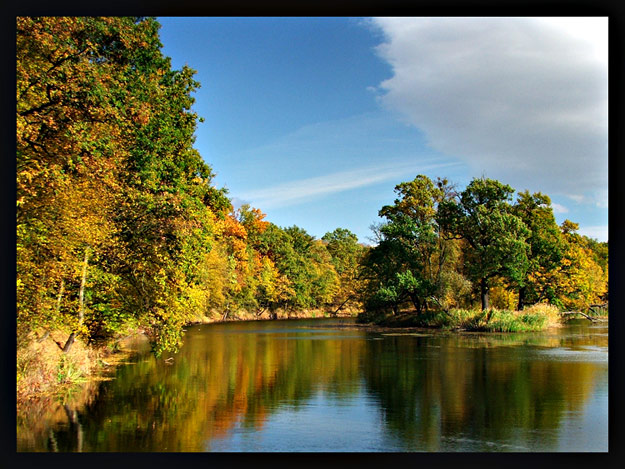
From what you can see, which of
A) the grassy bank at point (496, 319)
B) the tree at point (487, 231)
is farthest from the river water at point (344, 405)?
the tree at point (487, 231)

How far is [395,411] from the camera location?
42.2ft

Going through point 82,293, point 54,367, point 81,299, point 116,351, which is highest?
point 82,293

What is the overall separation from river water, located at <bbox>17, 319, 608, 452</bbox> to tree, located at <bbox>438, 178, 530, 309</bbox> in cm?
1029

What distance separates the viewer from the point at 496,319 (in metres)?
31.9

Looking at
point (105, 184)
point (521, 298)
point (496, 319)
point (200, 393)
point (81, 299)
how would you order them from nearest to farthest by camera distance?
point (105, 184), point (81, 299), point (200, 393), point (496, 319), point (521, 298)

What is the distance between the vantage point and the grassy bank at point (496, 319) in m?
31.8

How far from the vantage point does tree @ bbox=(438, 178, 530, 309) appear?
108ft

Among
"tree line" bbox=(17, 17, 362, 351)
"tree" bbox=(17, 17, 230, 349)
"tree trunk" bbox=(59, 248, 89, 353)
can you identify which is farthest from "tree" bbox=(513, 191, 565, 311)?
"tree trunk" bbox=(59, 248, 89, 353)

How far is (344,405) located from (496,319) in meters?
20.6

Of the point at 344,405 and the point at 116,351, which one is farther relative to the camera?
the point at 116,351

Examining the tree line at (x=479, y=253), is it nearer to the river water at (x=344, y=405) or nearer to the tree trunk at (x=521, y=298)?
the tree trunk at (x=521, y=298)

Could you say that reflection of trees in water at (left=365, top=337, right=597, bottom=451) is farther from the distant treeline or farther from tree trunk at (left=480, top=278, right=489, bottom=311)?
tree trunk at (left=480, top=278, right=489, bottom=311)

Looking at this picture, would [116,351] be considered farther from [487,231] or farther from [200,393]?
[487,231]

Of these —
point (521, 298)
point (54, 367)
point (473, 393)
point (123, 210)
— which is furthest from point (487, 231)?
point (54, 367)
